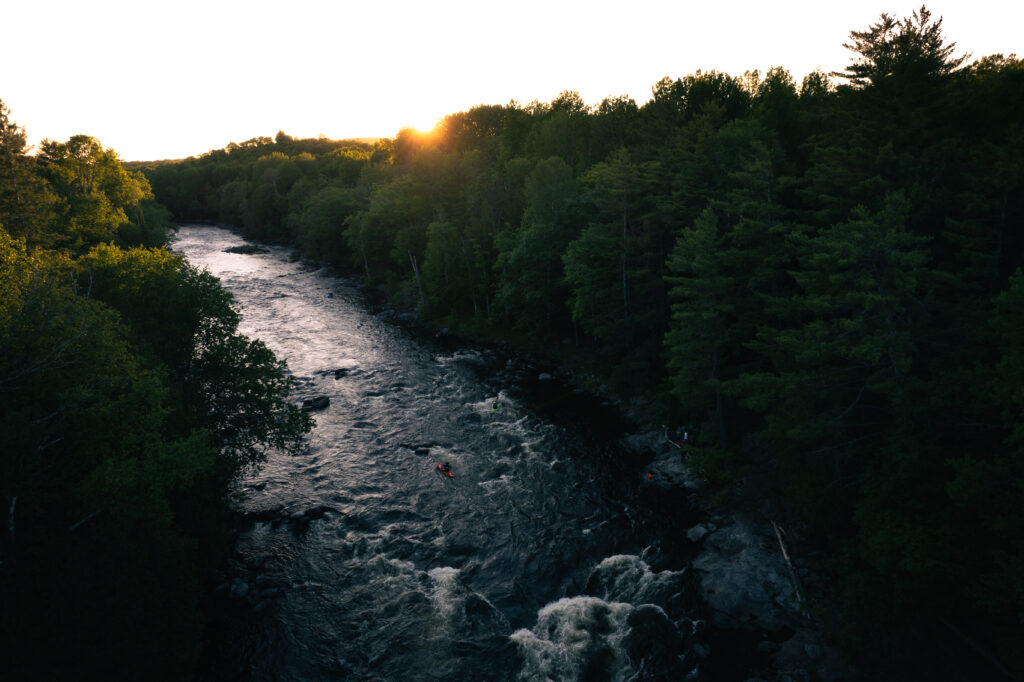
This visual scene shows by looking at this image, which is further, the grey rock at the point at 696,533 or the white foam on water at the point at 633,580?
the grey rock at the point at 696,533

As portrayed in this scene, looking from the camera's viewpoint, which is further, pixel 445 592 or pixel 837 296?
pixel 445 592

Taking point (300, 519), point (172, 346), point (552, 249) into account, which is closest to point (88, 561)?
point (300, 519)

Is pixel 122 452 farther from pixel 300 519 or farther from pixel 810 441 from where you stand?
pixel 810 441

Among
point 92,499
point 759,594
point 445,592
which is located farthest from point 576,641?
point 92,499

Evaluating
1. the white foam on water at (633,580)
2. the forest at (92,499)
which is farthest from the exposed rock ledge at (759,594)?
the forest at (92,499)

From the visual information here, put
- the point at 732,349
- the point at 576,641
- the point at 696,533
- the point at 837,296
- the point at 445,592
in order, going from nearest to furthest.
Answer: the point at 576,641, the point at 837,296, the point at 445,592, the point at 696,533, the point at 732,349

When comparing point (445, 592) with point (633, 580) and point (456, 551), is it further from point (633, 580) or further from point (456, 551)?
point (633, 580)

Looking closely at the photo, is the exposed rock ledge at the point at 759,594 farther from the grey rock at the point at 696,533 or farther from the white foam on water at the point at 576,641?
the white foam on water at the point at 576,641
